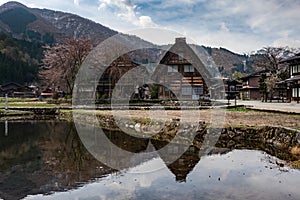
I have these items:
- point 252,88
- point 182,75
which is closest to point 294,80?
point 182,75

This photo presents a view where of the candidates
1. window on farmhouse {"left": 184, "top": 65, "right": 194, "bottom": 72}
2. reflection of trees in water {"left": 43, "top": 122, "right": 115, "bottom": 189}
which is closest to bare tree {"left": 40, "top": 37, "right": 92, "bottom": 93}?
window on farmhouse {"left": 184, "top": 65, "right": 194, "bottom": 72}

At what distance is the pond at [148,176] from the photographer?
26.1 ft

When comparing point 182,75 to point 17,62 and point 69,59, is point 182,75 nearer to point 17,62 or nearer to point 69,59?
point 69,59

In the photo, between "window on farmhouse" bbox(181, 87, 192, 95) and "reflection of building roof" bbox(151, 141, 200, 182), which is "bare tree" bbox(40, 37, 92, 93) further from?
"reflection of building roof" bbox(151, 141, 200, 182)

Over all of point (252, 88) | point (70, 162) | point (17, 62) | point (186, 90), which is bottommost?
point (70, 162)

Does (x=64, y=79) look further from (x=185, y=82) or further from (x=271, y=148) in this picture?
(x=271, y=148)

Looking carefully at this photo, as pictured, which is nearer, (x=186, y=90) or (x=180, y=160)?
(x=180, y=160)

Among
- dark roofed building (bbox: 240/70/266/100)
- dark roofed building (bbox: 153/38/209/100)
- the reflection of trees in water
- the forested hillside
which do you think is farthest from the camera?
the forested hillside

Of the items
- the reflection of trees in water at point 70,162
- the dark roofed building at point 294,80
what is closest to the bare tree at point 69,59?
the reflection of trees in water at point 70,162

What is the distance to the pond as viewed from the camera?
7.96 meters

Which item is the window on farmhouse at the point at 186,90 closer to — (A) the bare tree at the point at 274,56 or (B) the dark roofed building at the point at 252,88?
(B) the dark roofed building at the point at 252,88

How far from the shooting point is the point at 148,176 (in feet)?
31.7

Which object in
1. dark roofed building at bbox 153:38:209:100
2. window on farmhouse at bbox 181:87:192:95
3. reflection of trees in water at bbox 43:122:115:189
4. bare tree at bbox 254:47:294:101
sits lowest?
reflection of trees in water at bbox 43:122:115:189

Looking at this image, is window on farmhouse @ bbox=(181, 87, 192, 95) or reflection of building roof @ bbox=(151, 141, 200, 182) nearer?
reflection of building roof @ bbox=(151, 141, 200, 182)
